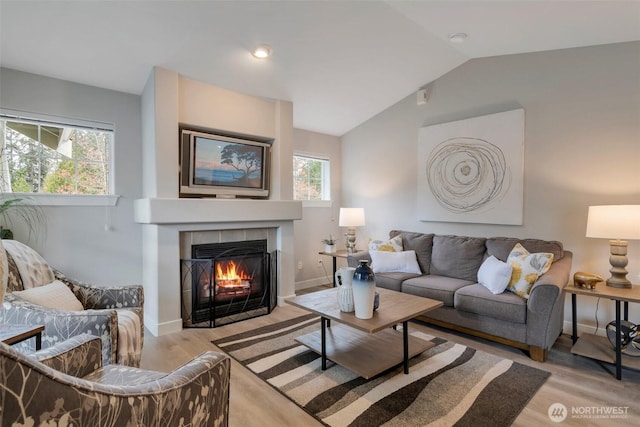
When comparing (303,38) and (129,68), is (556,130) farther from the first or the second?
(129,68)

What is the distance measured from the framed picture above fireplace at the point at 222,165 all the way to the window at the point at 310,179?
0.98 m

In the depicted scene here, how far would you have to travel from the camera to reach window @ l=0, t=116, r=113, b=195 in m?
2.86

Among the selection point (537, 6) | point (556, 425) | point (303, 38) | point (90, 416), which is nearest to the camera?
point (90, 416)

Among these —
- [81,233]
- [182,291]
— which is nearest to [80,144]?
[81,233]

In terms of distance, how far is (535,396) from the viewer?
208 cm

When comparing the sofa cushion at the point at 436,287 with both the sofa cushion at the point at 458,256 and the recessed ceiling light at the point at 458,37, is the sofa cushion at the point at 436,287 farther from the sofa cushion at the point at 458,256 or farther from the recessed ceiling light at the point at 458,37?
the recessed ceiling light at the point at 458,37

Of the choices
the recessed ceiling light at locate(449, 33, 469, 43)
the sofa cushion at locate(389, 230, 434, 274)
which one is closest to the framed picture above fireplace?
the sofa cushion at locate(389, 230, 434, 274)

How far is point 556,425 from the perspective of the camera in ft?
5.94

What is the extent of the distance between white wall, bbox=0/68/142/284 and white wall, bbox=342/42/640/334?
11.5 ft

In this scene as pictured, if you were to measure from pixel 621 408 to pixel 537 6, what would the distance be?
2836mm

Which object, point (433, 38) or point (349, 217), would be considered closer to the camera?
point (433, 38)

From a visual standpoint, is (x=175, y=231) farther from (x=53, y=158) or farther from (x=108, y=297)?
(x=53, y=158)

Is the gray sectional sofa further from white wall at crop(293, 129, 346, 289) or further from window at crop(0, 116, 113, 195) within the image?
window at crop(0, 116, 113, 195)

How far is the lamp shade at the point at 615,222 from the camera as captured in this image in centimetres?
242
